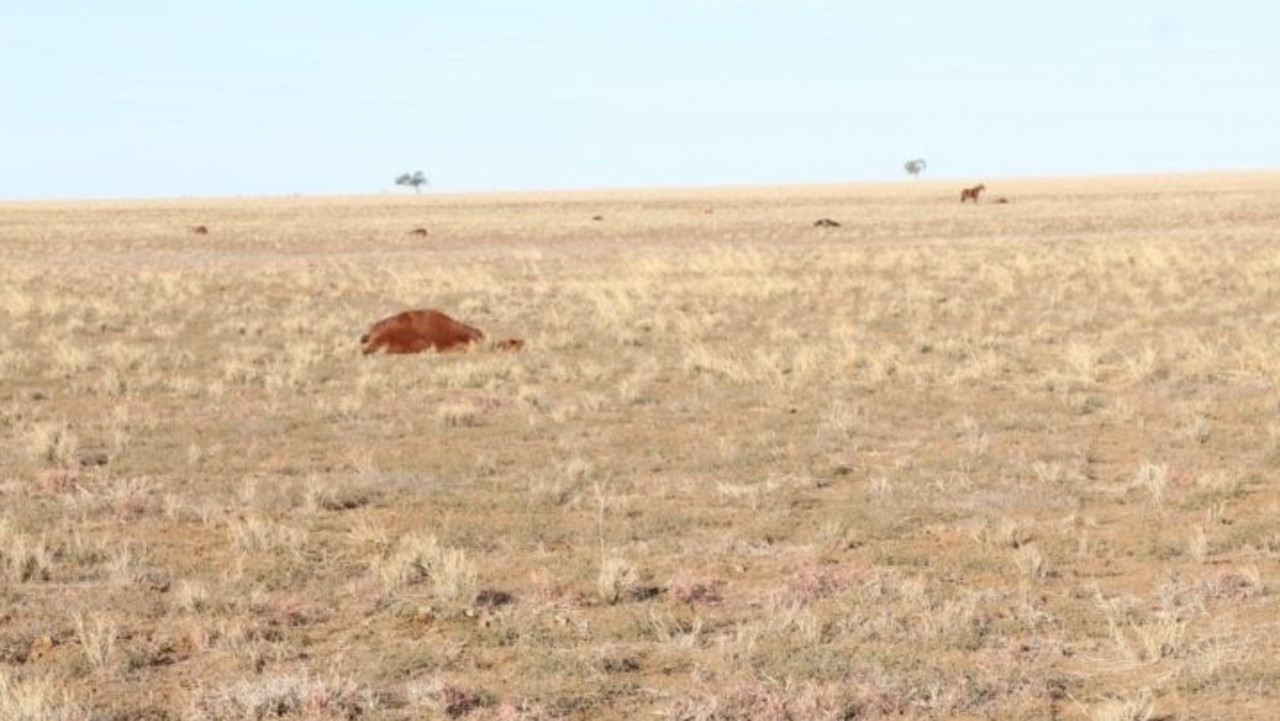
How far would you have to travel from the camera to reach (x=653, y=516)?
861cm

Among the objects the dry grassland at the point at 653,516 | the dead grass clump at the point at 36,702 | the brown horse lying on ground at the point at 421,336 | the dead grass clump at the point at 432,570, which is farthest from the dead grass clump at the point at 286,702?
the brown horse lying on ground at the point at 421,336

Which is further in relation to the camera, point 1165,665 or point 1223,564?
point 1223,564

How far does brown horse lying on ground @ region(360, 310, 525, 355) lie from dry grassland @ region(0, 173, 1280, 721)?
0.67 metres

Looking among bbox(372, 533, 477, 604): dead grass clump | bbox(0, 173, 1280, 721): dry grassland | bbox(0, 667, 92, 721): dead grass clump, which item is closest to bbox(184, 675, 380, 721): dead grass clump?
bbox(0, 173, 1280, 721): dry grassland

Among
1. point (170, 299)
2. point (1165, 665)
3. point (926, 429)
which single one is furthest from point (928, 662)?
point (170, 299)

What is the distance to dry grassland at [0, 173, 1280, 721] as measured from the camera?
5715 mm

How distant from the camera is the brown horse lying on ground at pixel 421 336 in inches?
677

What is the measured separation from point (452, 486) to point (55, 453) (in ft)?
10.3

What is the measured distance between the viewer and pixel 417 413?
1291cm

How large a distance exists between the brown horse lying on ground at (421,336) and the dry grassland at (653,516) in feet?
2.18

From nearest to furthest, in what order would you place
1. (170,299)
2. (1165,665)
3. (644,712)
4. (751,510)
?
(644,712) < (1165,665) < (751,510) < (170,299)

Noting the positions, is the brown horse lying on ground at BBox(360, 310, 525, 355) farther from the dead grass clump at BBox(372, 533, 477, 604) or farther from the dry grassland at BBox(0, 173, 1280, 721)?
the dead grass clump at BBox(372, 533, 477, 604)

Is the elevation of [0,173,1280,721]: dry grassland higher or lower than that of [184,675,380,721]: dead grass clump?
lower

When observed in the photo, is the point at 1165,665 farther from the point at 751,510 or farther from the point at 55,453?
the point at 55,453
